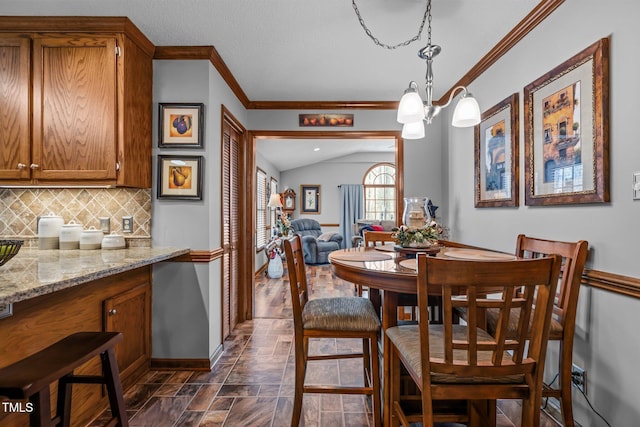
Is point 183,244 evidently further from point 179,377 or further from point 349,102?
point 349,102

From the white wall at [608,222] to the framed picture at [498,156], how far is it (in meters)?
0.26

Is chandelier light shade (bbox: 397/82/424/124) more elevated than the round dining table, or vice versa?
chandelier light shade (bbox: 397/82/424/124)

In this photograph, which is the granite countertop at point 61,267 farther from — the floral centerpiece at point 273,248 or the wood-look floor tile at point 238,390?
the floral centerpiece at point 273,248

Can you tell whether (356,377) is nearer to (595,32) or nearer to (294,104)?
(595,32)

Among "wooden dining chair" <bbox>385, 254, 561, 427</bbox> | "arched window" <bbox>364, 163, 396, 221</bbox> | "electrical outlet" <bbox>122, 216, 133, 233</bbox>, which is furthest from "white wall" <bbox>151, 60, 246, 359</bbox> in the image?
"arched window" <bbox>364, 163, 396, 221</bbox>

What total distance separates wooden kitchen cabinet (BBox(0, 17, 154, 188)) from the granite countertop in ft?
1.55

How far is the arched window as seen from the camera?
929cm

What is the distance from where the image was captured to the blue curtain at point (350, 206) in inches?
360

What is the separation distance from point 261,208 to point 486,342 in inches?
233

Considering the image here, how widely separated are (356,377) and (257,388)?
0.69 meters

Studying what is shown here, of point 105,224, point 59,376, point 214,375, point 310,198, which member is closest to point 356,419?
point 214,375

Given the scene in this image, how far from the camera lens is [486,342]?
1.18 m

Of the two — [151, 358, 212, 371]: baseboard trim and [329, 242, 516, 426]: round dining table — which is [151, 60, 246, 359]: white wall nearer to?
[151, 358, 212, 371]: baseboard trim
